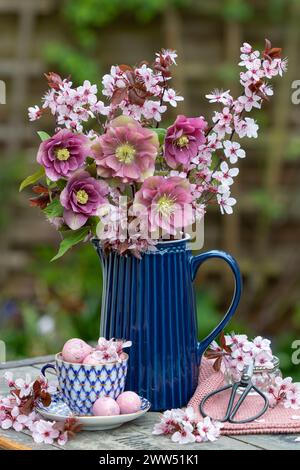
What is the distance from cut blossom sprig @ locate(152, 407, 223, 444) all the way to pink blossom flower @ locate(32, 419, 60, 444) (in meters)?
0.15

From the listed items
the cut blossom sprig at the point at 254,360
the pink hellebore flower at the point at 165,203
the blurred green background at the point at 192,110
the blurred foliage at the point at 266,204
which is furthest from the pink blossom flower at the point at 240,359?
the blurred foliage at the point at 266,204

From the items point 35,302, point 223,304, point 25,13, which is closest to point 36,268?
point 35,302

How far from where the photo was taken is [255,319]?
388 centimetres

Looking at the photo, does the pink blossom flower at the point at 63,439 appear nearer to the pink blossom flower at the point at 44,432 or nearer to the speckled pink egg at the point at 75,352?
the pink blossom flower at the point at 44,432

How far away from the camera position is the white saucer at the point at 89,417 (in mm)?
1357

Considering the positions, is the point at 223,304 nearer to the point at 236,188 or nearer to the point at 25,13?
the point at 236,188

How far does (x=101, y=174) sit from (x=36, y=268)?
2.48 m

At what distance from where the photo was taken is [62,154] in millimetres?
1390

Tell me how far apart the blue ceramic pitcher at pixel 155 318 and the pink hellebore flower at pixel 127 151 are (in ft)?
0.43

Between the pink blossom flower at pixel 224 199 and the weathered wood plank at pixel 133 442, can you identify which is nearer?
the weathered wood plank at pixel 133 442

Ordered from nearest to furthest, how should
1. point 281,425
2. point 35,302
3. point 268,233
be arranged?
Result: point 281,425, point 35,302, point 268,233

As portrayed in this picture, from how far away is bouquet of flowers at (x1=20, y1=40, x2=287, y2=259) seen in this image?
1.39 meters

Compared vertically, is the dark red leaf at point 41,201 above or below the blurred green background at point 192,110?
below

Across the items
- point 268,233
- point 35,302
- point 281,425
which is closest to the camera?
point 281,425
